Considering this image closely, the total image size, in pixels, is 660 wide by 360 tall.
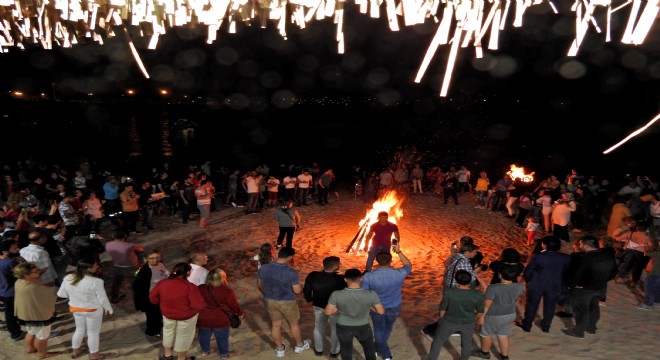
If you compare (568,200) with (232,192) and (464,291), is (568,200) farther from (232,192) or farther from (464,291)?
(232,192)

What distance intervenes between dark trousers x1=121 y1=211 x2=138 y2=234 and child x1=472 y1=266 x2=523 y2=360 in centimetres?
1020

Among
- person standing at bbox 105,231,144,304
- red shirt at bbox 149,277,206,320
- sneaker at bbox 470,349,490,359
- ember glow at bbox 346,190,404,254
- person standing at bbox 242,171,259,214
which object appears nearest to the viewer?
red shirt at bbox 149,277,206,320

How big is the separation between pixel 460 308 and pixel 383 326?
1161 mm

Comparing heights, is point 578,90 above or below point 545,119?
above

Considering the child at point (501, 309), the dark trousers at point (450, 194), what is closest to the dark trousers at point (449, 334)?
the child at point (501, 309)

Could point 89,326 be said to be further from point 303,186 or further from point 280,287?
point 303,186

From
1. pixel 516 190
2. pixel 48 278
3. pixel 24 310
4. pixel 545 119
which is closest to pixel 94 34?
pixel 24 310

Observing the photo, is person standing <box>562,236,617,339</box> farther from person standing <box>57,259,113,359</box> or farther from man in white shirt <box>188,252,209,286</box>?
person standing <box>57,259,113,359</box>

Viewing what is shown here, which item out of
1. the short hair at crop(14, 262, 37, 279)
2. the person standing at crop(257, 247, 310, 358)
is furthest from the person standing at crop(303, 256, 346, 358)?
the short hair at crop(14, 262, 37, 279)

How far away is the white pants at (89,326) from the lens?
6.23 meters

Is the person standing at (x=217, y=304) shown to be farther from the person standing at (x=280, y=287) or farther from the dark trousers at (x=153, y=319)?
the dark trousers at (x=153, y=319)

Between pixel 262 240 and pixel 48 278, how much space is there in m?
6.03

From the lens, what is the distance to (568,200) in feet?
40.0

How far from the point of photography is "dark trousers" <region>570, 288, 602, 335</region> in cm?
702
